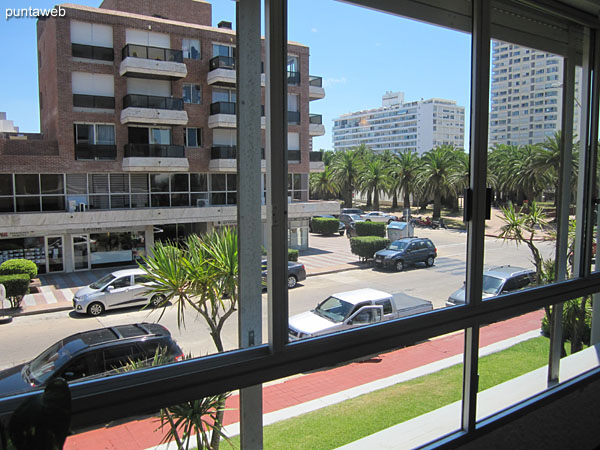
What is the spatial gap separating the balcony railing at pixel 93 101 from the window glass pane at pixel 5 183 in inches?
12.9

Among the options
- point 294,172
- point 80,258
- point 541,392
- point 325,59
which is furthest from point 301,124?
point 541,392

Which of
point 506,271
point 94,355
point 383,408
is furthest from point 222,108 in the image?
point 383,408

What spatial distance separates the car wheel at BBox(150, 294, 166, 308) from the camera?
1.80 meters

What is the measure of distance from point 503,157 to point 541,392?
4.59 ft

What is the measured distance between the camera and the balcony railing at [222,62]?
5.32 ft

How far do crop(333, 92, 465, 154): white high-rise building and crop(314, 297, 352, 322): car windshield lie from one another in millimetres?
856

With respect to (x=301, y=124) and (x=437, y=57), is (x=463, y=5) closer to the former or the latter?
(x=437, y=57)

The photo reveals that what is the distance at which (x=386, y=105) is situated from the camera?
2.50 metres

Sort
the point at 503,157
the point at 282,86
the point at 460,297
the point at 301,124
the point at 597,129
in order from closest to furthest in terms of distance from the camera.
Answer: the point at 282,86
the point at 301,124
the point at 460,297
the point at 597,129
the point at 503,157

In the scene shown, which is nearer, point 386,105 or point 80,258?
point 80,258

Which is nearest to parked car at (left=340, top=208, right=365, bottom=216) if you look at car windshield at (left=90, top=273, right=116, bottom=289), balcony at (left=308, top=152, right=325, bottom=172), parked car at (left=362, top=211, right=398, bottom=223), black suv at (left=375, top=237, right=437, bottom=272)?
parked car at (left=362, top=211, right=398, bottom=223)

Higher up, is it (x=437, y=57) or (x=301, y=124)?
(x=437, y=57)

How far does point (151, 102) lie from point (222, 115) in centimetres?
30

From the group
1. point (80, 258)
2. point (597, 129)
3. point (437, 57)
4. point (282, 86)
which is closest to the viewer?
point (282, 86)
